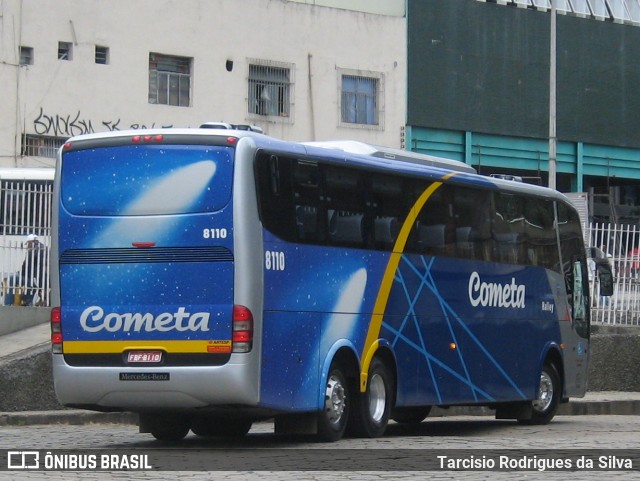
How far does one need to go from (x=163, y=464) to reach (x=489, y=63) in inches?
1329

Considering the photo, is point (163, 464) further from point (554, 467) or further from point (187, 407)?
point (554, 467)

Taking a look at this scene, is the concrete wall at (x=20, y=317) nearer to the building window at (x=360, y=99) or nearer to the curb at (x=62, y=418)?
the curb at (x=62, y=418)

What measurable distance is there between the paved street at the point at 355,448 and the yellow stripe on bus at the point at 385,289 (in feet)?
2.88

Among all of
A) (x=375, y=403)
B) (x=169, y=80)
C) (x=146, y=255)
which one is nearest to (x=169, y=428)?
(x=375, y=403)

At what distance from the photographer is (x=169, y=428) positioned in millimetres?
16125

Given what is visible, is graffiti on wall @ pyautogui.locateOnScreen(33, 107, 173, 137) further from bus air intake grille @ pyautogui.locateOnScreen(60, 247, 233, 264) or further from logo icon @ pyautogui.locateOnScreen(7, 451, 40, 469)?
logo icon @ pyautogui.locateOnScreen(7, 451, 40, 469)

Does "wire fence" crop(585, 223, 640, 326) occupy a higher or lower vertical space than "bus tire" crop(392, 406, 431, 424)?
higher

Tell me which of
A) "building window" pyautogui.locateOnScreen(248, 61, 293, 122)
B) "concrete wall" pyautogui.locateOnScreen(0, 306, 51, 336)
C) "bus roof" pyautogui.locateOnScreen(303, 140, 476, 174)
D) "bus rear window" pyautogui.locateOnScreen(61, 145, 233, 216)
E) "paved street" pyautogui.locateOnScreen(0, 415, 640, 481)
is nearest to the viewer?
"paved street" pyautogui.locateOnScreen(0, 415, 640, 481)

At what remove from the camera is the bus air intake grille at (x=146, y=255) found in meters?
14.3


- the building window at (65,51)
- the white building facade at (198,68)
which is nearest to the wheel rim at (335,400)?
the white building facade at (198,68)

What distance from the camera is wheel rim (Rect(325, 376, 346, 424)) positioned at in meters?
15.4

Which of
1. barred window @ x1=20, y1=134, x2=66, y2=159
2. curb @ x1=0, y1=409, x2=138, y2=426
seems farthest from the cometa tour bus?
barred window @ x1=20, y1=134, x2=66, y2=159

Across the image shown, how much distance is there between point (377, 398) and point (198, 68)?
943 inches

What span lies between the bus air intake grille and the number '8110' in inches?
16.6
